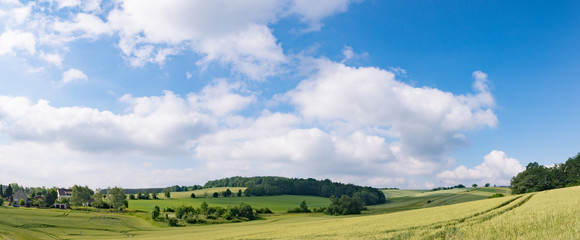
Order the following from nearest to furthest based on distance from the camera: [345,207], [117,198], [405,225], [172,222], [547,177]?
1. [405,225]
2. [172,222]
3. [547,177]
4. [345,207]
5. [117,198]

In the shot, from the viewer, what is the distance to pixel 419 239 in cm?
1848

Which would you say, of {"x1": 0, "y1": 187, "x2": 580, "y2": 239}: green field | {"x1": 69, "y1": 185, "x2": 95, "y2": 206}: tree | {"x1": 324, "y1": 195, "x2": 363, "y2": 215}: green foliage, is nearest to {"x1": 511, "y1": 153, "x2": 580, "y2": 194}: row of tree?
{"x1": 0, "y1": 187, "x2": 580, "y2": 239}: green field

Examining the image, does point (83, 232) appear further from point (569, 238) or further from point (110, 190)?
point (569, 238)

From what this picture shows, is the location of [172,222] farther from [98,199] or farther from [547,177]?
[547,177]

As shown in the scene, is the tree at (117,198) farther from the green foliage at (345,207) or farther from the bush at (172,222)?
the green foliage at (345,207)

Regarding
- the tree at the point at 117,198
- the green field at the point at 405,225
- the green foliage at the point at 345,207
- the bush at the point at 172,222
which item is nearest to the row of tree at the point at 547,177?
the green field at the point at 405,225

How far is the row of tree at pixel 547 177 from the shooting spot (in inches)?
4289

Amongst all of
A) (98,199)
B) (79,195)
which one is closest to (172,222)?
(98,199)

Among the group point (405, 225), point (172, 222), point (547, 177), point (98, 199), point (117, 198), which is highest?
point (547, 177)

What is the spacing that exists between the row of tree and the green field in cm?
5115

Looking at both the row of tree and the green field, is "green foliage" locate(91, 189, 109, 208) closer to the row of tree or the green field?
the green field

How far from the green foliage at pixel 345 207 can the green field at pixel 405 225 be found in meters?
44.1

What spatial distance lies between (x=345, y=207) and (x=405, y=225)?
315 feet

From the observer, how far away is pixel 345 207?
120m
